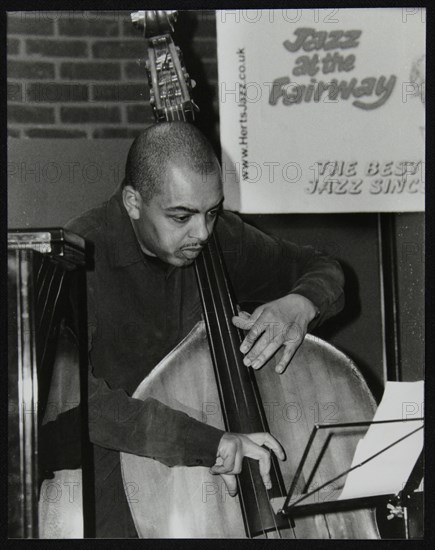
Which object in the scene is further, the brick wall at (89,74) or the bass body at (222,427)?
the brick wall at (89,74)

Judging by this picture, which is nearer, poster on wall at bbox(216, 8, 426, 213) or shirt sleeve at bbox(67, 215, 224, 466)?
shirt sleeve at bbox(67, 215, 224, 466)

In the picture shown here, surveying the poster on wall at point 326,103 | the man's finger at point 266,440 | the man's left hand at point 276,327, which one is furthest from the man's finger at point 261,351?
the poster on wall at point 326,103

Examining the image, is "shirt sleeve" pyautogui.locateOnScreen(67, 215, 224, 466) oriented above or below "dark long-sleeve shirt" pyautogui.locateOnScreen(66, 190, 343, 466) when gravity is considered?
below

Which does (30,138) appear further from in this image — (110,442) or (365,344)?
(365,344)

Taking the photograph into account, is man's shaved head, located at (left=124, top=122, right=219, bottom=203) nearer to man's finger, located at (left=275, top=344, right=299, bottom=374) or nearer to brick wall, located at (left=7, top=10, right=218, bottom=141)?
brick wall, located at (left=7, top=10, right=218, bottom=141)

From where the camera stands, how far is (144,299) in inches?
55.3

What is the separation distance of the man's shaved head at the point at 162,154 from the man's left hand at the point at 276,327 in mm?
281

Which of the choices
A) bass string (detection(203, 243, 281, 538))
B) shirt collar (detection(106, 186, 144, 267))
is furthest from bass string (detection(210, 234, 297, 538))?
shirt collar (detection(106, 186, 144, 267))

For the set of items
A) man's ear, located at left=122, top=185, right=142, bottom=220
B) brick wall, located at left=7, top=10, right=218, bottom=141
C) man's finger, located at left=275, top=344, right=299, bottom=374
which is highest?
brick wall, located at left=7, top=10, right=218, bottom=141

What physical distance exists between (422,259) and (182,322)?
0.50m

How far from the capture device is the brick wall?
1424 mm

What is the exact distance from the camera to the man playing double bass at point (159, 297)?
1.35m

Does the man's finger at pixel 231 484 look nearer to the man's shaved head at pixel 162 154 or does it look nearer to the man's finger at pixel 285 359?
the man's finger at pixel 285 359

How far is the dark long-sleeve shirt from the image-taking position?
1360 mm
